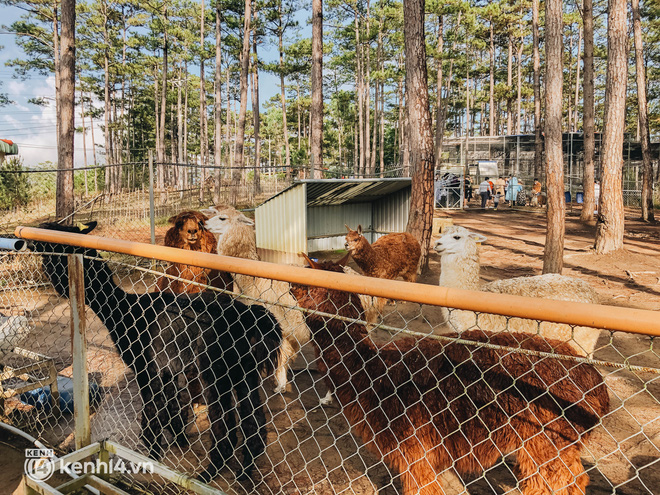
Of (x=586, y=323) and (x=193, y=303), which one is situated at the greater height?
(x=586, y=323)

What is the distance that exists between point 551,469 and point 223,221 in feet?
14.5

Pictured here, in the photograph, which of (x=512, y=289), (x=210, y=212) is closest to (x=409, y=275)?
(x=512, y=289)

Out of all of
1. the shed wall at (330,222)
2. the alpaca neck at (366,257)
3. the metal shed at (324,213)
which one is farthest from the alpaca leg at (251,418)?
the shed wall at (330,222)

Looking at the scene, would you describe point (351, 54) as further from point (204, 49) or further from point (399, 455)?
point (399, 455)

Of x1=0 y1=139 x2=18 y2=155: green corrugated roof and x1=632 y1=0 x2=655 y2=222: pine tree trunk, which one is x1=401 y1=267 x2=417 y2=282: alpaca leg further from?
x1=632 y1=0 x2=655 y2=222: pine tree trunk

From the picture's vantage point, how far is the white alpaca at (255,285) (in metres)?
4.12

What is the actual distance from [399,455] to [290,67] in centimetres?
3215

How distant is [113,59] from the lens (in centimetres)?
3556

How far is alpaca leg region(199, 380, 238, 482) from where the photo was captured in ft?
9.44

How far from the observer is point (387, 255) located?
275 inches

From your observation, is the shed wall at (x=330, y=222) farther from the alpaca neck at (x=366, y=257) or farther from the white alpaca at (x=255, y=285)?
the white alpaca at (x=255, y=285)

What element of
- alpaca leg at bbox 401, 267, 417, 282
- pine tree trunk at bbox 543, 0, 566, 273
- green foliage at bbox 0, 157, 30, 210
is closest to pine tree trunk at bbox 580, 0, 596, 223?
pine tree trunk at bbox 543, 0, 566, 273

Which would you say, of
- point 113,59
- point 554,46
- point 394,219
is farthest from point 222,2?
point 554,46

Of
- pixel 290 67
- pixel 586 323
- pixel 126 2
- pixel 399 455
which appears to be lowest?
pixel 399 455
